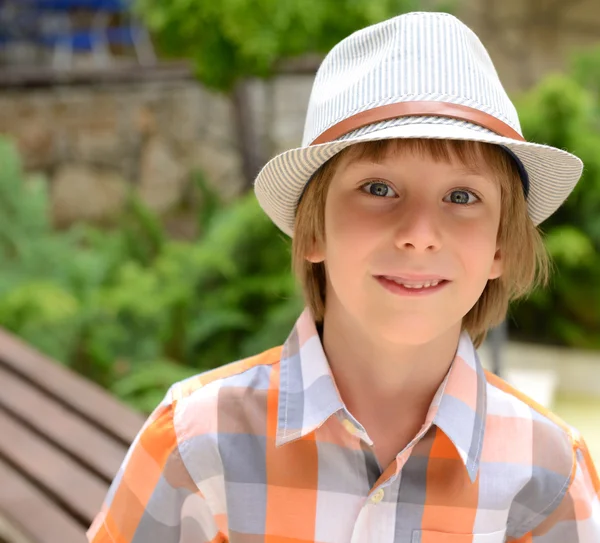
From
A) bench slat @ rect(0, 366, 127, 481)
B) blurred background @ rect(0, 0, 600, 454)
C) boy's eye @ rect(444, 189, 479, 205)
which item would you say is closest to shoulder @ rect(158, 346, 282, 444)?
boy's eye @ rect(444, 189, 479, 205)

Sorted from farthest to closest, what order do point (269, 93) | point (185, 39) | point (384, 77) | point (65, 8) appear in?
1. point (65, 8)
2. point (269, 93)
3. point (185, 39)
4. point (384, 77)

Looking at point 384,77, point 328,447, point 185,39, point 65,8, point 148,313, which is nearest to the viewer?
point 384,77

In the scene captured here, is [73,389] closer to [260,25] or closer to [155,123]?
[260,25]

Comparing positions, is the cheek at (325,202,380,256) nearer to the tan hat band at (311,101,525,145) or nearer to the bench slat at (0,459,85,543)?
the tan hat band at (311,101,525,145)

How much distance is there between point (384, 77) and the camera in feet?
2.86

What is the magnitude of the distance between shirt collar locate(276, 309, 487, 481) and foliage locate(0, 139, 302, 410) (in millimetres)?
2075

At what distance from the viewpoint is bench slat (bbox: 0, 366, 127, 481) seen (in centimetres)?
218

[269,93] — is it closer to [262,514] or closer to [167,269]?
[167,269]

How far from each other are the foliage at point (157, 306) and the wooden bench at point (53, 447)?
1.54 ft

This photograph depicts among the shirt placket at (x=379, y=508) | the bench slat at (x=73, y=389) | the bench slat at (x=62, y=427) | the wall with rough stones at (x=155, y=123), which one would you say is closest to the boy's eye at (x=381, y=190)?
the shirt placket at (x=379, y=508)

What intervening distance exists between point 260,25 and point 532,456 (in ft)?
10.9

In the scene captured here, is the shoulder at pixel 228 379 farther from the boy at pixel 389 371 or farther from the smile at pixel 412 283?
the smile at pixel 412 283

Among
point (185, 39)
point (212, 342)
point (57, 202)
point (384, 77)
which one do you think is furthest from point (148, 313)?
point (57, 202)

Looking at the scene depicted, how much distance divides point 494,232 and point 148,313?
271 cm
